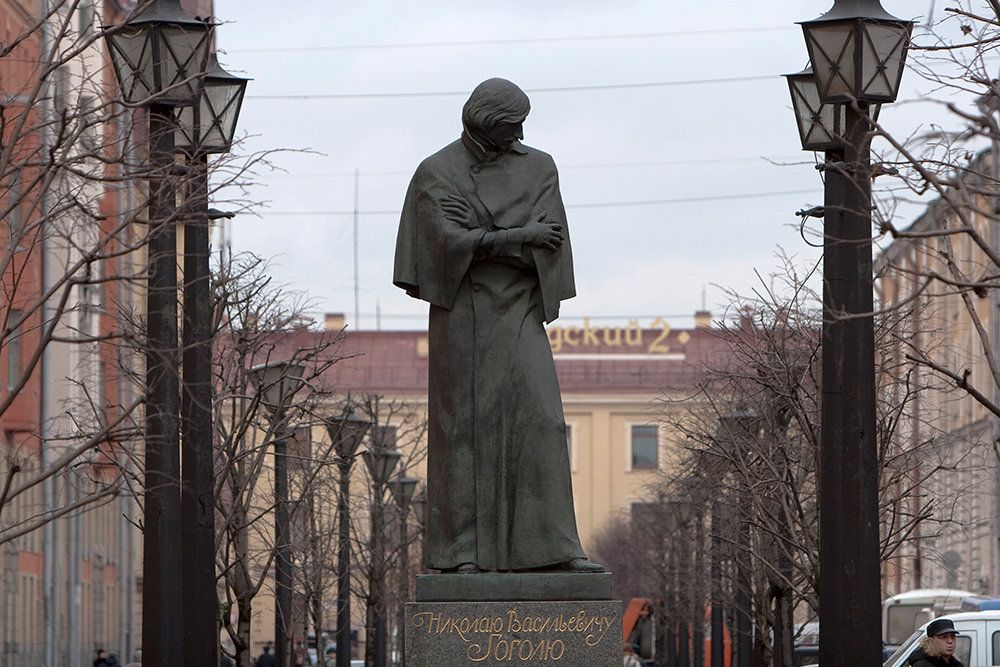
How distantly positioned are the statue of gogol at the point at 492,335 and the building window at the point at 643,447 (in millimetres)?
96498

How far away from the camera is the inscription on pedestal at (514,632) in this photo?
37.5ft

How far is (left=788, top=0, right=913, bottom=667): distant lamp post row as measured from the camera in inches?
539

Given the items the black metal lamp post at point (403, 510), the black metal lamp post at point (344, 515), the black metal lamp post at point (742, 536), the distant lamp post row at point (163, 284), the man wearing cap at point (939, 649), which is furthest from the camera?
the black metal lamp post at point (403, 510)

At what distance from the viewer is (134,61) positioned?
15219mm

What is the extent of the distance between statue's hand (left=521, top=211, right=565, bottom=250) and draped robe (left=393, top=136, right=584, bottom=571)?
0.19ft

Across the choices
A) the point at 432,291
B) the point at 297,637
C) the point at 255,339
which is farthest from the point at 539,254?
the point at 297,637

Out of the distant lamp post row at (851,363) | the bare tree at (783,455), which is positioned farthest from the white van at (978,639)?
the distant lamp post row at (851,363)

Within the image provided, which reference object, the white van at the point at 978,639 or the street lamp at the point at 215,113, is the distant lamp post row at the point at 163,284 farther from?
the white van at the point at 978,639

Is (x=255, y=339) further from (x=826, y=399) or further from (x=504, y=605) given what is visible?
(x=504, y=605)

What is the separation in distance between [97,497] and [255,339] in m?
12.3

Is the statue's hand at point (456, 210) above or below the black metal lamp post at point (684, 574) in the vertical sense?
above

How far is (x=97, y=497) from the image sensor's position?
13.1 m

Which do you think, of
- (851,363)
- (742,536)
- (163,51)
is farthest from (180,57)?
(742,536)

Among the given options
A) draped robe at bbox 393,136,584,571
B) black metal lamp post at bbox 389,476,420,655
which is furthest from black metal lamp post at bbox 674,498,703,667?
draped robe at bbox 393,136,584,571
